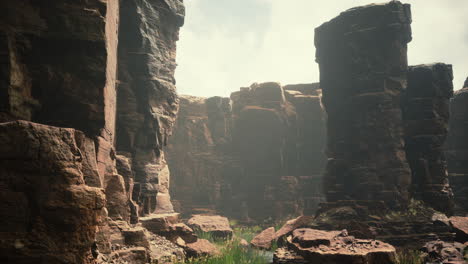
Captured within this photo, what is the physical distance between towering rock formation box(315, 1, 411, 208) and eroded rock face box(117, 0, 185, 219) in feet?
34.8

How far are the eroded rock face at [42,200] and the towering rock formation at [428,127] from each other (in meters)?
21.4

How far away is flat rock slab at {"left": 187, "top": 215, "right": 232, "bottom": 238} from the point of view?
76.2 ft

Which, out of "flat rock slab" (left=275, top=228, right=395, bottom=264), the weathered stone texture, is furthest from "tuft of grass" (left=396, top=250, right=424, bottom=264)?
the weathered stone texture

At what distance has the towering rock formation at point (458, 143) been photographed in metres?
31.6

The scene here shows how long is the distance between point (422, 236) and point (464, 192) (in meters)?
14.4

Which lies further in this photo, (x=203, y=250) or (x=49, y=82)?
(x=203, y=250)

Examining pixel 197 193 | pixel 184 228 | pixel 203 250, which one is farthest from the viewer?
pixel 197 193

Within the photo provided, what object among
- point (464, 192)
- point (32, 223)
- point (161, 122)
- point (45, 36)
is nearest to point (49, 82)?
point (45, 36)

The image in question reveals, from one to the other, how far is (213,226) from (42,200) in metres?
19.4

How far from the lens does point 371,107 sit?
73.8 ft

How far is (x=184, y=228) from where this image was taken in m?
17.5

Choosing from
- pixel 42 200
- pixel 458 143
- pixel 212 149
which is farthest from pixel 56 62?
pixel 458 143

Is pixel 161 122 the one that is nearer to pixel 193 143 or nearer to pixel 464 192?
pixel 193 143

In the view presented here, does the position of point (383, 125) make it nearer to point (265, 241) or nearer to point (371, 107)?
point (371, 107)
